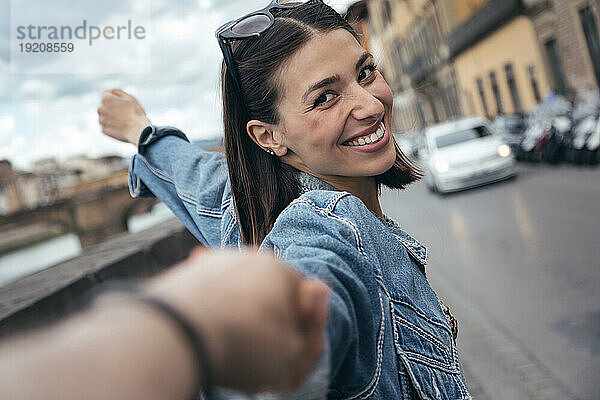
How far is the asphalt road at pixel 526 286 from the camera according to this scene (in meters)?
4.02

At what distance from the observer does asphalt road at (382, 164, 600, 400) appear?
4023mm

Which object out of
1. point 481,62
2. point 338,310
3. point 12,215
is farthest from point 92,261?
point 12,215

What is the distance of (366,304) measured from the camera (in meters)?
0.84

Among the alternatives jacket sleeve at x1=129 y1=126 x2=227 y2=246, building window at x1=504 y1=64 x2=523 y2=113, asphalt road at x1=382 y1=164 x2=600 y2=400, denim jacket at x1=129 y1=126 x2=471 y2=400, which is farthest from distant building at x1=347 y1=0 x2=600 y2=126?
asphalt road at x1=382 y1=164 x2=600 y2=400

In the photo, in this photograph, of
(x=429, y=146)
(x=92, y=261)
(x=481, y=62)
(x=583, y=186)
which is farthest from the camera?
(x=481, y=62)

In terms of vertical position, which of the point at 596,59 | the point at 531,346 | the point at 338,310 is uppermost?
the point at 596,59

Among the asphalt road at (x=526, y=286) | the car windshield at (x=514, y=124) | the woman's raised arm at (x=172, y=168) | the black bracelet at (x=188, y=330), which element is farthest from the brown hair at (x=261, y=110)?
the car windshield at (x=514, y=124)

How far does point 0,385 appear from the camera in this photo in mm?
389

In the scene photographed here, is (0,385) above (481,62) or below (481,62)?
below

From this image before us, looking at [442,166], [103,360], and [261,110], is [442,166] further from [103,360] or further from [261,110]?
[103,360]

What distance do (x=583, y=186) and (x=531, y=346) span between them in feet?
22.6

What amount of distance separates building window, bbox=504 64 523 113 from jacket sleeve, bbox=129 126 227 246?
25.1 metres

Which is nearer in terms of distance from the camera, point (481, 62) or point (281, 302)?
point (281, 302)

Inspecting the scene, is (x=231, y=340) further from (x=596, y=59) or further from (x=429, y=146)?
(x=596, y=59)
